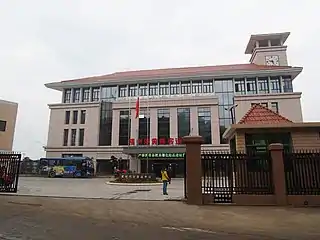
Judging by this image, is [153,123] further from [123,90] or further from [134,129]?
[123,90]

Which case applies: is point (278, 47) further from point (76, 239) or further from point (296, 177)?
point (76, 239)

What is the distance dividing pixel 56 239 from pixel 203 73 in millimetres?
40001

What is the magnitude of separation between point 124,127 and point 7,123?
1745cm

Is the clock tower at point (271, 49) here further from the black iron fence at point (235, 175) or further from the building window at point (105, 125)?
the black iron fence at point (235, 175)

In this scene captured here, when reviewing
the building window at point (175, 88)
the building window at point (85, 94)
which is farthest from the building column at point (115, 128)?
the building window at point (175, 88)

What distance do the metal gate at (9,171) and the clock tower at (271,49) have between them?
40.1 metres

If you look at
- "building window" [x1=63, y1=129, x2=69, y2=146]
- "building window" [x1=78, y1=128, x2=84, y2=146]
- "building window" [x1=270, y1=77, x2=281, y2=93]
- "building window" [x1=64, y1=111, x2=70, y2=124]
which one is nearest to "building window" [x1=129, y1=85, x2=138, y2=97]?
"building window" [x1=78, y1=128, x2=84, y2=146]

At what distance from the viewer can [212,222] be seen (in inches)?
294

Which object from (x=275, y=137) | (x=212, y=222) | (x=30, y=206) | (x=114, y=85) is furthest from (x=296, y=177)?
(x=114, y=85)

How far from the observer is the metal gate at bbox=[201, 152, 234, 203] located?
10516mm

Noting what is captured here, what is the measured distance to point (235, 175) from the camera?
422 inches

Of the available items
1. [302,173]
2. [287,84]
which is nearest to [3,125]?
[302,173]

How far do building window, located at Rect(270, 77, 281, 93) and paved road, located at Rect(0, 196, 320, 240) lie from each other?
1373 inches

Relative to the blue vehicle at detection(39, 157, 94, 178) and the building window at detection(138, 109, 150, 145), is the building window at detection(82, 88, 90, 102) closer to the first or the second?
the building window at detection(138, 109, 150, 145)
